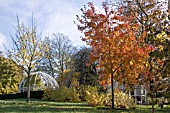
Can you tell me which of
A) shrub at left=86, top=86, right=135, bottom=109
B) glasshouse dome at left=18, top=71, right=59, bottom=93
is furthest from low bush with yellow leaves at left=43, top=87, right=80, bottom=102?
glasshouse dome at left=18, top=71, right=59, bottom=93

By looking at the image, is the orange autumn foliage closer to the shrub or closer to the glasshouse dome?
the shrub

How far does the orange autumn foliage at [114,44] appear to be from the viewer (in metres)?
14.6

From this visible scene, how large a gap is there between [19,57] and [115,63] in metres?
7.61

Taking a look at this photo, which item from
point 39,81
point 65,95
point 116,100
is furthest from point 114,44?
point 39,81

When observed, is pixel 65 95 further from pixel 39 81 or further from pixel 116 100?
pixel 39 81

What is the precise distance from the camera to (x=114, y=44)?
14758 millimetres

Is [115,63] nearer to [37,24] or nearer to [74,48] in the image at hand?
[37,24]

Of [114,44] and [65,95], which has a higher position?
[114,44]

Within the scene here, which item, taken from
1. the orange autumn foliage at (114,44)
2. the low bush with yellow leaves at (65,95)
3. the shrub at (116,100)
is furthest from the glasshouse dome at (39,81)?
the orange autumn foliage at (114,44)

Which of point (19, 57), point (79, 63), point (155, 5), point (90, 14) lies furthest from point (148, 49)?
point (79, 63)

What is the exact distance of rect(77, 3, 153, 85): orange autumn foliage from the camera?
14641mm

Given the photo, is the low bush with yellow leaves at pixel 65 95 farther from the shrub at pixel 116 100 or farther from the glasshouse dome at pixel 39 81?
the glasshouse dome at pixel 39 81

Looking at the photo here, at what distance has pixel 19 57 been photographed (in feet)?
62.7

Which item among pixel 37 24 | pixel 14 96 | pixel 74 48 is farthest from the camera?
pixel 74 48
